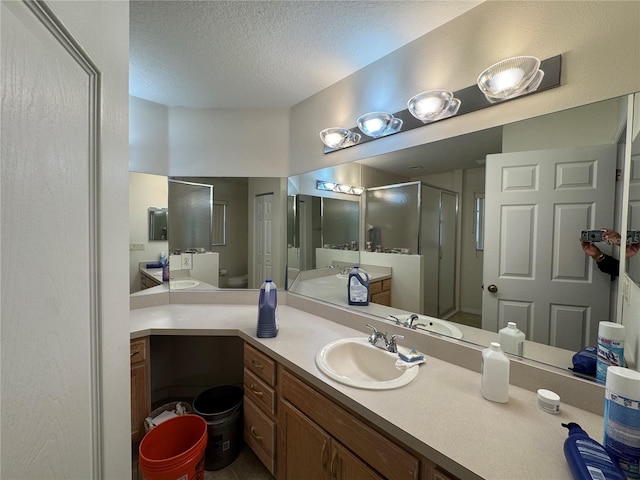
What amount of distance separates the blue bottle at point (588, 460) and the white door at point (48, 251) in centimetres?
102

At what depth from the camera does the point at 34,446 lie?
12.9 inches

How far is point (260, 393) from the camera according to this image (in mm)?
1412

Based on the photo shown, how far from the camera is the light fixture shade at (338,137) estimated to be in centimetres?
169

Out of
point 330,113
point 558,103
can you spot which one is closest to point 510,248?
point 558,103

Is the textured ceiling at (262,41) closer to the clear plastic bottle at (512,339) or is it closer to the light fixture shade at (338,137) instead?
the light fixture shade at (338,137)

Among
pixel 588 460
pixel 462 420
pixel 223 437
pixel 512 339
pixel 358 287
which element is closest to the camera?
pixel 588 460

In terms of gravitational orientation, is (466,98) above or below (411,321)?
above

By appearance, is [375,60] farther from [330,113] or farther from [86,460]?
[86,460]

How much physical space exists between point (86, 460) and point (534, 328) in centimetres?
139

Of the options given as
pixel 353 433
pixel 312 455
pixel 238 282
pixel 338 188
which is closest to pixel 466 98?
pixel 338 188

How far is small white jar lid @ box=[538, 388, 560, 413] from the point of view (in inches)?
33.5

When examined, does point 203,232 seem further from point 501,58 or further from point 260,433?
point 501,58

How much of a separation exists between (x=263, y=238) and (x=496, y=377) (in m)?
1.78

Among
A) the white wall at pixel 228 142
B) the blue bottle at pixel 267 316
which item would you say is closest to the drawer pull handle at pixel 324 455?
the blue bottle at pixel 267 316
